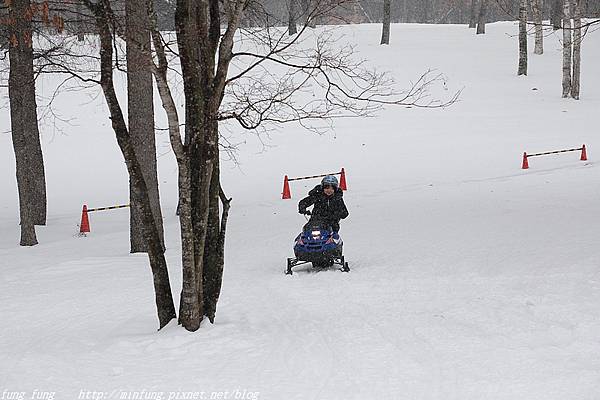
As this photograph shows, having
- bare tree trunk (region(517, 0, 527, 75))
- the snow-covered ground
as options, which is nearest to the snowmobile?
the snow-covered ground

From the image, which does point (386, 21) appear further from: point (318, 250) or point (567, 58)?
point (318, 250)

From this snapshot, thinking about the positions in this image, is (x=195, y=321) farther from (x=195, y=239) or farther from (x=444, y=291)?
(x=444, y=291)

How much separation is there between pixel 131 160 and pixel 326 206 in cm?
505

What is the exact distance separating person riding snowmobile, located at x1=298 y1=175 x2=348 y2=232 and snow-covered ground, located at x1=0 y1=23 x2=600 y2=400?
824mm

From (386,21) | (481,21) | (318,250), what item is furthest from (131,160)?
(481,21)

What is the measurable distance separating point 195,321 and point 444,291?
3.45 meters

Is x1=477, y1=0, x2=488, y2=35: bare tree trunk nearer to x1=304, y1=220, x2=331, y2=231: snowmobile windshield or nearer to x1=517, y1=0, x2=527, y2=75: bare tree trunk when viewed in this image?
x1=517, y1=0, x2=527, y2=75: bare tree trunk

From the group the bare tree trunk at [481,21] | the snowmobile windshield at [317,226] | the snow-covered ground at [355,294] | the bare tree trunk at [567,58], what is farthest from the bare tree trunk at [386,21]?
the snowmobile windshield at [317,226]

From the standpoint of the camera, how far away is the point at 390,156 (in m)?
29.5

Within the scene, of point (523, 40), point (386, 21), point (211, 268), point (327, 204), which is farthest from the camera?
point (386, 21)

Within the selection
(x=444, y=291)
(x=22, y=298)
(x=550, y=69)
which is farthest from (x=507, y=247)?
(x=550, y=69)

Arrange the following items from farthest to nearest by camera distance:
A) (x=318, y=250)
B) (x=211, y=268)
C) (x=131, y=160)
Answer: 1. (x=318, y=250)
2. (x=211, y=268)
3. (x=131, y=160)

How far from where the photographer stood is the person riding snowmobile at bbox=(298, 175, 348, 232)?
42.9ft

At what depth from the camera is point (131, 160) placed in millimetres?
8633
